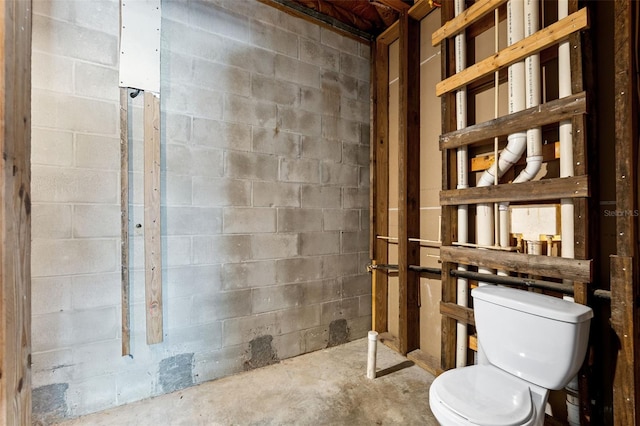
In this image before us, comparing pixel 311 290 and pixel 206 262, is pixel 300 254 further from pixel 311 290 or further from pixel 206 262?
pixel 206 262

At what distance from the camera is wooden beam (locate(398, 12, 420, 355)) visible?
91.0 inches

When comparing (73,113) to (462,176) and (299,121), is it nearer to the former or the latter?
(299,121)

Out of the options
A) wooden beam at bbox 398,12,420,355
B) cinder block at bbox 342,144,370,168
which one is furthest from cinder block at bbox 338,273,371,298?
cinder block at bbox 342,144,370,168

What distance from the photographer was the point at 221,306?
2057 millimetres

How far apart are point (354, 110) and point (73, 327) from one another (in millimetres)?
2454

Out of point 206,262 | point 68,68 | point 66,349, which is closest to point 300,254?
point 206,262

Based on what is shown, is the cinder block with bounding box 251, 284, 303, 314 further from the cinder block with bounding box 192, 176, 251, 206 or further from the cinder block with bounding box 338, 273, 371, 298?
the cinder block with bounding box 192, 176, 251, 206

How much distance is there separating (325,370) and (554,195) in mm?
1797

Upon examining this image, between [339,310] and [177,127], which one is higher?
[177,127]

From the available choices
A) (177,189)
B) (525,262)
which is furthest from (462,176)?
(177,189)

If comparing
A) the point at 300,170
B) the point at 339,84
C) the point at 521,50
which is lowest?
the point at 300,170

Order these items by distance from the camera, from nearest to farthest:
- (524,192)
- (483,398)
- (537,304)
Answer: (483,398) → (537,304) → (524,192)

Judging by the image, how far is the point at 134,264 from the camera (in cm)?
180

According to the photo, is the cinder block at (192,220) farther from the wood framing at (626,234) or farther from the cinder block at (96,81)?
the wood framing at (626,234)
